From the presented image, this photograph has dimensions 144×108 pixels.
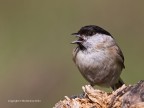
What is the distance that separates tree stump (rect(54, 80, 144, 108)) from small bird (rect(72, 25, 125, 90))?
1.41 metres

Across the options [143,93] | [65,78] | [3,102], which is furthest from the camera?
[65,78]

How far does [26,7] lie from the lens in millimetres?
16375

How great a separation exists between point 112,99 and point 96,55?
191 centimetres

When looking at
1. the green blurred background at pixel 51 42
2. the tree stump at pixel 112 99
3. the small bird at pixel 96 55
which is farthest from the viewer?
the green blurred background at pixel 51 42

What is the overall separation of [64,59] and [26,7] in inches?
124

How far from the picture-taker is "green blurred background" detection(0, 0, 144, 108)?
1247 centimetres

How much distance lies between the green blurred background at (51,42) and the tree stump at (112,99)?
15.0ft

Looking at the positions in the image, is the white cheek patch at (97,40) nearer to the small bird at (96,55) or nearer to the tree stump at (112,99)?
the small bird at (96,55)

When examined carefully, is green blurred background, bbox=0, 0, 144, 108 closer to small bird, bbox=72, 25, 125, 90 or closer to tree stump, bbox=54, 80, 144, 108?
small bird, bbox=72, 25, 125, 90

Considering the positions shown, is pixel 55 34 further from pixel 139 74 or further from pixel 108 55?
pixel 108 55

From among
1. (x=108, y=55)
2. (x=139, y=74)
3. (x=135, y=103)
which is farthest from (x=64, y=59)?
(x=135, y=103)

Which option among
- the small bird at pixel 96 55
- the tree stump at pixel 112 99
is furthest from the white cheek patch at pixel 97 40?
the tree stump at pixel 112 99

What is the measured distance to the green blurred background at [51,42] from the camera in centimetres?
1247

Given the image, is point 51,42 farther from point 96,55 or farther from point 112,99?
point 112,99
